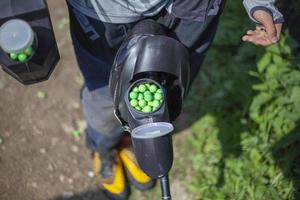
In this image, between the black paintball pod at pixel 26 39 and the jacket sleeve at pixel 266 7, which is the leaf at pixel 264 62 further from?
the black paintball pod at pixel 26 39

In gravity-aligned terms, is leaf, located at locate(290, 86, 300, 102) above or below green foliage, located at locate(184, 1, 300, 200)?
above

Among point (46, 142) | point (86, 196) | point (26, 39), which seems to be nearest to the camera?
point (26, 39)

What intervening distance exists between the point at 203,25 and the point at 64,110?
1.01m

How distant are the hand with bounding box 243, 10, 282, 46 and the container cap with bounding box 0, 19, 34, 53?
0.62 m

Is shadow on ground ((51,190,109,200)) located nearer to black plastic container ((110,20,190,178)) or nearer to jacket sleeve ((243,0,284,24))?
black plastic container ((110,20,190,178))

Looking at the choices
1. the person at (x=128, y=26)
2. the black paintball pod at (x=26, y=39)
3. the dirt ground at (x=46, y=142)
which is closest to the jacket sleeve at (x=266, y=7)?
the person at (x=128, y=26)

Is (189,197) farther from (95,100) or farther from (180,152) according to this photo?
(95,100)

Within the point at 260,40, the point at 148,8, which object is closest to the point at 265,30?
the point at 260,40

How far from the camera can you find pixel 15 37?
1114 mm

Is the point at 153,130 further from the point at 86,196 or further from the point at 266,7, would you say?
the point at 86,196

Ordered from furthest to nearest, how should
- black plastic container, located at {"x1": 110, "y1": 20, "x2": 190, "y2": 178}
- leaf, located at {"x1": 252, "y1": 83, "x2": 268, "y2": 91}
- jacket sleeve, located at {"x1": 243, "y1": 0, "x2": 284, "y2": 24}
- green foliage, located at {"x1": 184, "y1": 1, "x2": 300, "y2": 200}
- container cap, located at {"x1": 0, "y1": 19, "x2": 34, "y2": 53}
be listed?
leaf, located at {"x1": 252, "y1": 83, "x2": 268, "y2": 91}
green foliage, located at {"x1": 184, "y1": 1, "x2": 300, "y2": 200}
jacket sleeve, located at {"x1": 243, "y1": 0, "x2": 284, "y2": 24}
black plastic container, located at {"x1": 110, "y1": 20, "x2": 190, "y2": 178}
container cap, located at {"x1": 0, "y1": 19, "x2": 34, "y2": 53}

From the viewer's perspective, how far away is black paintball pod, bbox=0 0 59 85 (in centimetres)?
112

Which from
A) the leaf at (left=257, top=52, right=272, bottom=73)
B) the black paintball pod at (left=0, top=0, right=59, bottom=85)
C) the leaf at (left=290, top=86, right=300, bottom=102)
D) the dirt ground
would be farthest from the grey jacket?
the dirt ground

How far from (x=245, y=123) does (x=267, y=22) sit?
2.73ft
